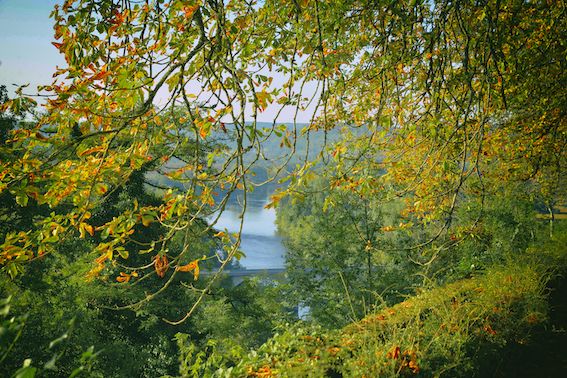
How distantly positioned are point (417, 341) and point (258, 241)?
57972mm

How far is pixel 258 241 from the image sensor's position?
6109 centimetres

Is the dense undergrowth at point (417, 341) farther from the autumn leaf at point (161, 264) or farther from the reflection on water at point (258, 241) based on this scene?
the reflection on water at point (258, 241)

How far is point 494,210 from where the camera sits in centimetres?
1162

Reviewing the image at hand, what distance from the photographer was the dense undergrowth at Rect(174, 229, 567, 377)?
10.9 feet

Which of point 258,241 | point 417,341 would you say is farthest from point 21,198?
point 258,241

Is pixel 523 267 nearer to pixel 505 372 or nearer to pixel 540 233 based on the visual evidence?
pixel 505 372

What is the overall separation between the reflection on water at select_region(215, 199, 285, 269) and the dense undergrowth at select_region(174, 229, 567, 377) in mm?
32387

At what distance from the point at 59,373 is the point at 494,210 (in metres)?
12.1

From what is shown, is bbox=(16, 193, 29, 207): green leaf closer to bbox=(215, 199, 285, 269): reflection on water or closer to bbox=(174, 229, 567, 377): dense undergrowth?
bbox=(174, 229, 567, 377): dense undergrowth

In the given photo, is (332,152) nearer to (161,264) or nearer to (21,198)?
(161,264)

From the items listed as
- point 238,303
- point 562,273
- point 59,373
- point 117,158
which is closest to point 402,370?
point 117,158

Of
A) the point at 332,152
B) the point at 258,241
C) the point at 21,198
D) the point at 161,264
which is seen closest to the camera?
the point at 21,198

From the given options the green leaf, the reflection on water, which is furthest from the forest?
the reflection on water

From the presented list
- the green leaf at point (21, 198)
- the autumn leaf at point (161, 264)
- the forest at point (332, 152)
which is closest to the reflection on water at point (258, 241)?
the forest at point (332, 152)
